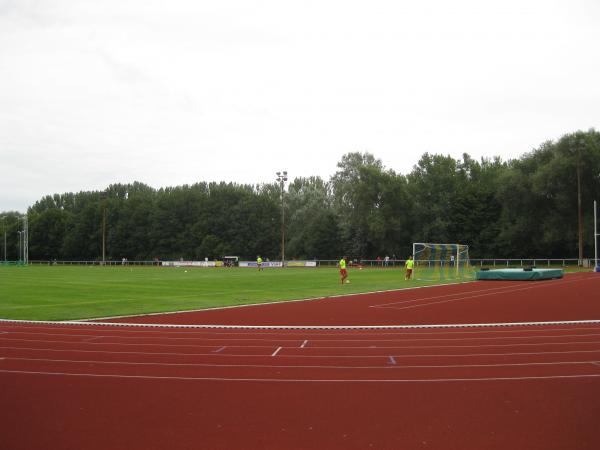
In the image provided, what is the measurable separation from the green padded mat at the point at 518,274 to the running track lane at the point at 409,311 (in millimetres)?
9846

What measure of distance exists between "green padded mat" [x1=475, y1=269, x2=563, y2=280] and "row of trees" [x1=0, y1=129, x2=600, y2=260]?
28.5m

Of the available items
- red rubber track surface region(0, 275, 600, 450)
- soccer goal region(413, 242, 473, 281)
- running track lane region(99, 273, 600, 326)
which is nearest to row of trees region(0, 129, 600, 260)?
soccer goal region(413, 242, 473, 281)

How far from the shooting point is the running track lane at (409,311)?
1694 cm

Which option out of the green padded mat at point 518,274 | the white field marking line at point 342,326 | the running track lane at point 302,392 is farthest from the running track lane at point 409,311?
the green padded mat at point 518,274

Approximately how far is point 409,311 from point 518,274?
64.7ft

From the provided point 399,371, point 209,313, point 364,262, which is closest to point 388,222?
point 364,262

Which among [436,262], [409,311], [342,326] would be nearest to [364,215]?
[436,262]

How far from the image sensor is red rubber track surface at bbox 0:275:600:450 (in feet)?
20.6

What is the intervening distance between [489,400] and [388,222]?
75.1 metres

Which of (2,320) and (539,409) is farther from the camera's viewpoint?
(2,320)

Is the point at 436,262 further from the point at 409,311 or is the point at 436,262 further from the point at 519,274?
the point at 409,311

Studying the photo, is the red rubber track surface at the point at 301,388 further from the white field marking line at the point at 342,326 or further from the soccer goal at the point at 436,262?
the soccer goal at the point at 436,262

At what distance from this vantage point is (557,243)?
68312mm

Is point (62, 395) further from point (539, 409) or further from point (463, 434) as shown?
point (539, 409)
